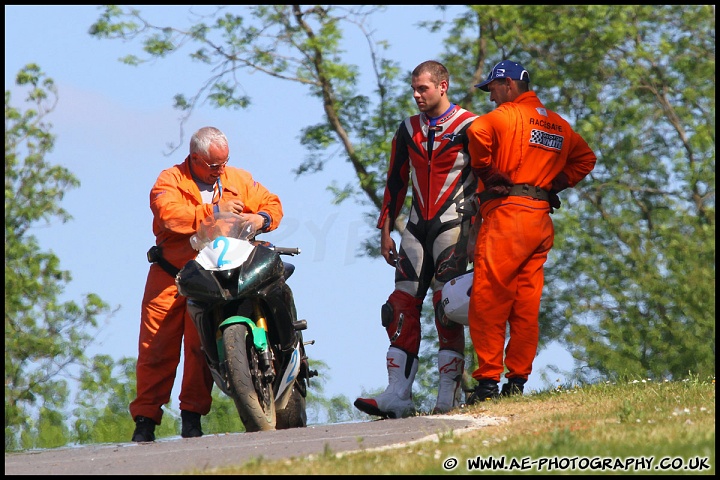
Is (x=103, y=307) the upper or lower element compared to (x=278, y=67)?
lower

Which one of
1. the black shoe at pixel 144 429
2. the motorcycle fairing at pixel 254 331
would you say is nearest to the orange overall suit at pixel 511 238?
the motorcycle fairing at pixel 254 331

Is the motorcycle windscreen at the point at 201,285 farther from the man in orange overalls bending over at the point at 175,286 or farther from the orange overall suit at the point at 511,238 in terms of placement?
the orange overall suit at the point at 511,238

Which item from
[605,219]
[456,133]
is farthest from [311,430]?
[605,219]

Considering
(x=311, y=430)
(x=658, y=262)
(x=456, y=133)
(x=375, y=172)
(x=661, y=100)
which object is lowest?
(x=311, y=430)

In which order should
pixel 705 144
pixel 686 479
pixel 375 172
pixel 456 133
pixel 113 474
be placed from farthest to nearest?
pixel 705 144 → pixel 375 172 → pixel 456 133 → pixel 113 474 → pixel 686 479

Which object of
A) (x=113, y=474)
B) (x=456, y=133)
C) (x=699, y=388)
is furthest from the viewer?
(x=456, y=133)

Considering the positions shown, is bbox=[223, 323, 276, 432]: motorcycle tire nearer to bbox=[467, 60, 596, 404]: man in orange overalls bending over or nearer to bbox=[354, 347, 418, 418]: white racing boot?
bbox=[354, 347, 418, 418]: white racing boot

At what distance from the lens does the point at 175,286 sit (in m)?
9.09

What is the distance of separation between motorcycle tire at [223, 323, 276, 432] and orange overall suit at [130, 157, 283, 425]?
1.02 metres

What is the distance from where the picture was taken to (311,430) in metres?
7.71

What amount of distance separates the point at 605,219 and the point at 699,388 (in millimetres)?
14804

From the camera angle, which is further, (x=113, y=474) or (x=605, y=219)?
(x=605, y=219)

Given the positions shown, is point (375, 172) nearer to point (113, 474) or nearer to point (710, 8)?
point (710, 8)

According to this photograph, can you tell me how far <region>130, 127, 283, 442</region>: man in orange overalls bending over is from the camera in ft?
29.3
